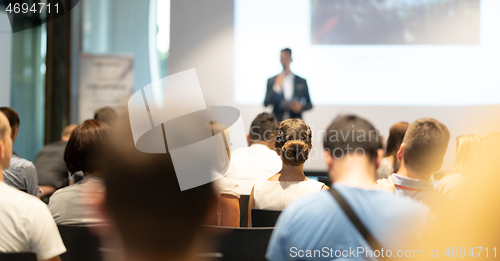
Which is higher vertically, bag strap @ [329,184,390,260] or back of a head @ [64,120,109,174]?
back of a head @ [64,120,109,174]

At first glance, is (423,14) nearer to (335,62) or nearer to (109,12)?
(335,62)

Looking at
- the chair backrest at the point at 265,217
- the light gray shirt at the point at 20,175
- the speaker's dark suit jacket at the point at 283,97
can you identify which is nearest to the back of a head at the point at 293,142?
the chair backrest at the point at 265,217

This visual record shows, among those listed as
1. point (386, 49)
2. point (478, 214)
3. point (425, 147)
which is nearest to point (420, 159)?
point (425, 147)

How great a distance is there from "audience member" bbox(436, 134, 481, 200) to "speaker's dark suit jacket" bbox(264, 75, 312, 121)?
2809 mm

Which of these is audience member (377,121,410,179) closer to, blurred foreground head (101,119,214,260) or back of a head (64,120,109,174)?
back of a head (64,120,109,174)

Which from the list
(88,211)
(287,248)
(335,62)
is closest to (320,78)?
(335,62)

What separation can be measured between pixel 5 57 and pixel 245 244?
516cm

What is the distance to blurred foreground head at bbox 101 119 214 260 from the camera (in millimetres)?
850

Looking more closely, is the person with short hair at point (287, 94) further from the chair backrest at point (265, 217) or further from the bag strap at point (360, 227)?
the bag strap at point (360, 227)

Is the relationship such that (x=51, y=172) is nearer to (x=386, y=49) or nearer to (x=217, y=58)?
(x=217, y=58)

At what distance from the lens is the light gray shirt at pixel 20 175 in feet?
7.62

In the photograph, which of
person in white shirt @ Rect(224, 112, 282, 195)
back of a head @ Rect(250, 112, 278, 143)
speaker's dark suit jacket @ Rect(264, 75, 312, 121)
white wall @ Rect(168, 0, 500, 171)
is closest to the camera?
person in white shirt @ Rect(224, 112, 282, 195)

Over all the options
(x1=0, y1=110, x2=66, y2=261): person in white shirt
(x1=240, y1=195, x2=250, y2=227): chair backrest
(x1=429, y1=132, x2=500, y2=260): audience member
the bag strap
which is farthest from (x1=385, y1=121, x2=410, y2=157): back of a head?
(x1=0, y1=110, x2=66, y2=261): person in white shirt

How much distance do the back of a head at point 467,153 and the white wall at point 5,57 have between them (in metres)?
5.36
